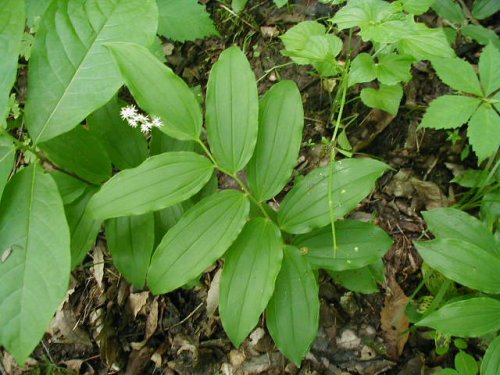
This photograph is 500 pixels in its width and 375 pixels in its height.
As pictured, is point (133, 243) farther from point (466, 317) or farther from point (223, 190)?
point (466, 317)

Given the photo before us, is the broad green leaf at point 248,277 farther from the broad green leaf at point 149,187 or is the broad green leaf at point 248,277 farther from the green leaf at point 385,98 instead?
the green leaf at point 385,98

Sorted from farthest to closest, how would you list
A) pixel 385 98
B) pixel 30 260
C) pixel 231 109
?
pixel 385 98, pixel 231 109, pixel 30 260

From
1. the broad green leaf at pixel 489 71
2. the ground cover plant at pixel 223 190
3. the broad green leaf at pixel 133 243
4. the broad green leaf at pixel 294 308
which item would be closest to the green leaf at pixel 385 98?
the ground cover plant at pixel 223 190

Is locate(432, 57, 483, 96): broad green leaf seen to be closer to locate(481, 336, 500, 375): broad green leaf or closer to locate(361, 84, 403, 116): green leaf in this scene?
locate(361, 84, 403, 116): green leaf

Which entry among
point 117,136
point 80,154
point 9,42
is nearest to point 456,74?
point 117,136

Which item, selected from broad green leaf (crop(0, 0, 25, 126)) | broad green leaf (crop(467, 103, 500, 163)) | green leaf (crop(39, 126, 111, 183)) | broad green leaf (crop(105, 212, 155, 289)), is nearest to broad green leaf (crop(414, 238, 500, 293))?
broad green leaf (crop(467, 103, 500, 163))

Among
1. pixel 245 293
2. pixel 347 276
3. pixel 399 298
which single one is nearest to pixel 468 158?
pixel 399 298

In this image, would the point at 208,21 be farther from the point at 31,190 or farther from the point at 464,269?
the point at 464,269
